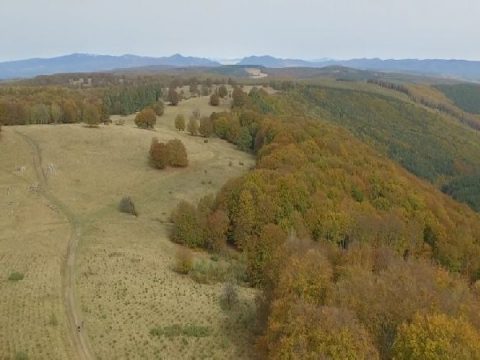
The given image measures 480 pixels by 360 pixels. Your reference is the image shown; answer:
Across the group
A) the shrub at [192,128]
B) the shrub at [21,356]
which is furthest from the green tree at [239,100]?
the shrub at [21,356]

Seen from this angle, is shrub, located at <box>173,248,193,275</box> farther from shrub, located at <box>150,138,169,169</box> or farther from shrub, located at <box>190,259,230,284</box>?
shrub, located at <box>150,138,169,169</box>

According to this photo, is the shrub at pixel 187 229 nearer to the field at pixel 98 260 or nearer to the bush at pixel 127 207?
the field at pixel 98 260

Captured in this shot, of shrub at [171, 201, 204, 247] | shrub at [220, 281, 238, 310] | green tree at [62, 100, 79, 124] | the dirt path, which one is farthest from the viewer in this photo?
green tree at [62, 100, 79, 124]

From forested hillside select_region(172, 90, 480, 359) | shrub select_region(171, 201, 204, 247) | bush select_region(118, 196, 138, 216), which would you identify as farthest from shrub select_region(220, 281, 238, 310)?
bush select_region(118, 196, 138, 216)

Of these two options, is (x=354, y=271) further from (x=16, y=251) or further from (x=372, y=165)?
(x=372, y=165)

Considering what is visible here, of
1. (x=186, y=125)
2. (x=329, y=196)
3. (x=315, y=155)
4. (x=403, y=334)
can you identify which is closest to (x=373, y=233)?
(x=329, y=196)

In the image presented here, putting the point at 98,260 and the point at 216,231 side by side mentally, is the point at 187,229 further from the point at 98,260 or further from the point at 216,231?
the point at 98,260

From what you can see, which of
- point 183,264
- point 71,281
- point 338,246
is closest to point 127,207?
point 183,264
